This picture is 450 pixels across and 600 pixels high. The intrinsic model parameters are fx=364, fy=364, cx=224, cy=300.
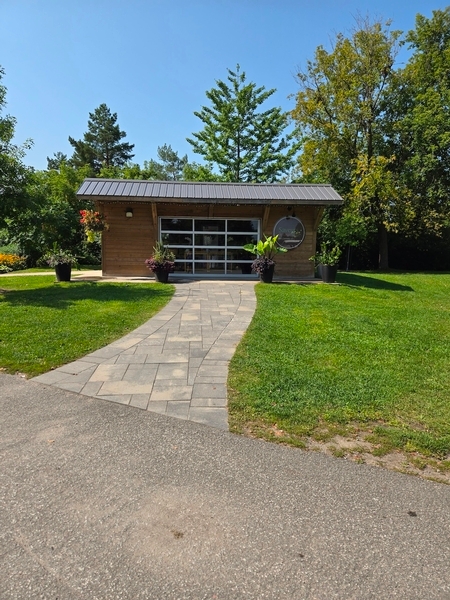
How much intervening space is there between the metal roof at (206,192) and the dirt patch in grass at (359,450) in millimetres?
9727

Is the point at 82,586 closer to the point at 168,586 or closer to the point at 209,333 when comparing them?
the point at 168,586

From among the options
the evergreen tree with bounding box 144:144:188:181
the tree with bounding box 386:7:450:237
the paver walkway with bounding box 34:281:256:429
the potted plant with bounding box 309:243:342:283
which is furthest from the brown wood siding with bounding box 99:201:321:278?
the evergreen tree with bounding box 144:144:188:181

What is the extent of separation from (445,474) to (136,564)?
1994 mm

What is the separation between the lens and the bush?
16.7 metres

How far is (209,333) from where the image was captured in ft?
18.8

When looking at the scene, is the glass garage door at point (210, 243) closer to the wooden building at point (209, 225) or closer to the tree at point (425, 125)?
the wooden building at point (209, 225)

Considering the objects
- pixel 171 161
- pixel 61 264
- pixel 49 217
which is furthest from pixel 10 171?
pixel 171 161

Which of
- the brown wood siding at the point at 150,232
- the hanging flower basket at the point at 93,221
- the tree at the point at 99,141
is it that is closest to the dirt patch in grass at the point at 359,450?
the brown wood siding at the point at 150,232

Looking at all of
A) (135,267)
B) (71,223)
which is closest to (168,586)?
(135,267)

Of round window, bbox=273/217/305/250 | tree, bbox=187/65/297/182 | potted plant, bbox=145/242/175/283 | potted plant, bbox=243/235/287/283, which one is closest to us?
potted plant, bbox=243/235/287/283

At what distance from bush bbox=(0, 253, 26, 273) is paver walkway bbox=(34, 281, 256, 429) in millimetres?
13181

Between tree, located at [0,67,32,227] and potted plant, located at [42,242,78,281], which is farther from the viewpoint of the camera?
potted plant, located at [42,242,78,281]

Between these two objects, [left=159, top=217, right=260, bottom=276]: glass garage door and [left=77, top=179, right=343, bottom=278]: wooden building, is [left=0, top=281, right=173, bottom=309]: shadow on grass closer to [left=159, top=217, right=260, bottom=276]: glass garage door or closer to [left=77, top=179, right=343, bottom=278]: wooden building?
[left=77, top=179, right=343, bottom=278]: wooden building

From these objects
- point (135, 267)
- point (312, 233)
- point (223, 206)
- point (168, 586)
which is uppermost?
point (223, 206)
